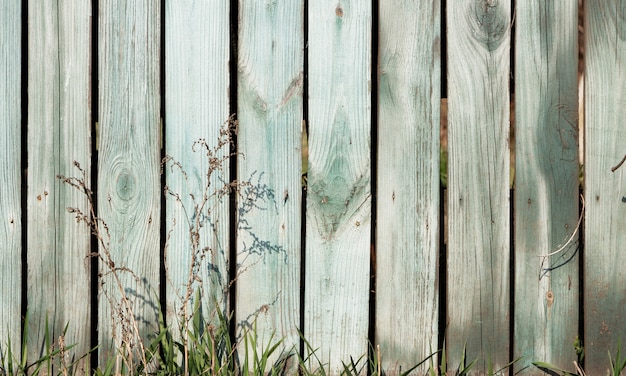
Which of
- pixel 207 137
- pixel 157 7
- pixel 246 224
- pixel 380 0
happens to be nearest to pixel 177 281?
pixel 246 224

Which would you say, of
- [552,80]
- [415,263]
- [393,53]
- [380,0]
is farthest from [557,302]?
[380,0]

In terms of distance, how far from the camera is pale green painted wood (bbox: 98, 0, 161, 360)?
2.60 m

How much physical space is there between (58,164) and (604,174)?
198cm

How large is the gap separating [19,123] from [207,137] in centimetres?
68

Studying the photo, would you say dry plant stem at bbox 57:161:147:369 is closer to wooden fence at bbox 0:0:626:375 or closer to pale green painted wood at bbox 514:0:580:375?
wooden fence at bbox 0:0:626:375

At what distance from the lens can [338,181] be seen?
104 inches

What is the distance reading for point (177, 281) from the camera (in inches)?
105

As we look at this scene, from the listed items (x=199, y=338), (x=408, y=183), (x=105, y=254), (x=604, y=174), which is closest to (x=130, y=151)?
(x=105, y=254)

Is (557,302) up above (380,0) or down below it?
below

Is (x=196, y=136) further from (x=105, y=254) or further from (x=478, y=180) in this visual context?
(x=478, y=180)

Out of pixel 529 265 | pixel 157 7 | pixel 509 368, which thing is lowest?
pixel 509 368

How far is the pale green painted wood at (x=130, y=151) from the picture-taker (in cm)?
260

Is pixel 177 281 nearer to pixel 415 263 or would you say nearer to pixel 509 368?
pixel 415 263

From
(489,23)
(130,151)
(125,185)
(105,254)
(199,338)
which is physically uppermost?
(489,23)
